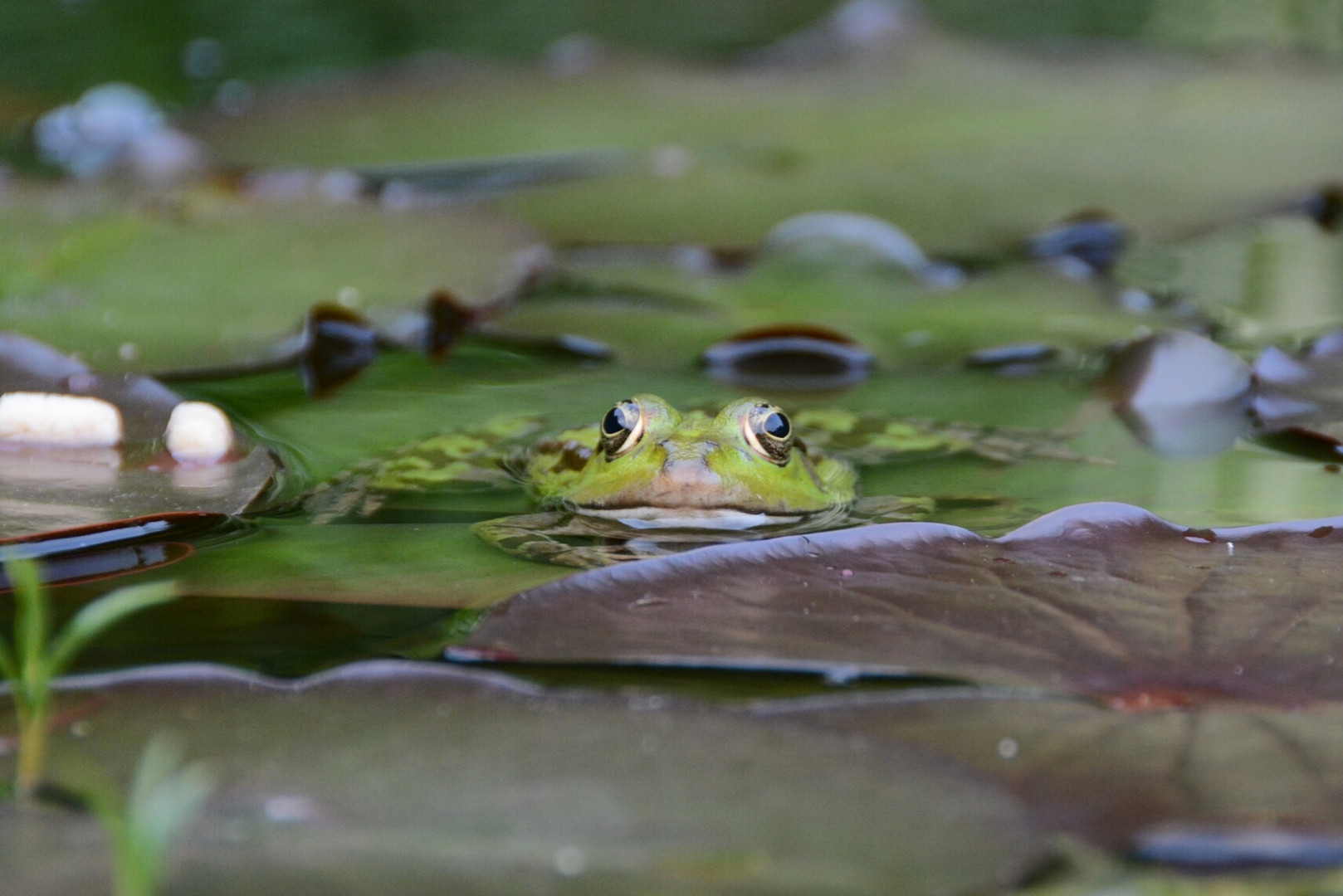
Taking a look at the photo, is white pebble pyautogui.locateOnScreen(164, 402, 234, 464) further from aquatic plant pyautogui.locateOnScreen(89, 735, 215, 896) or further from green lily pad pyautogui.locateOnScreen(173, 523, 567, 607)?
aquatic plant pyautogui.locateOnScreen(89, 735, 215, 896)

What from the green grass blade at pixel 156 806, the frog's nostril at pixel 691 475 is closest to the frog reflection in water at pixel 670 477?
the frog's nostril at pixel 691 475

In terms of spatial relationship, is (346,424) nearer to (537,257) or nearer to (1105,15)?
(537,257)

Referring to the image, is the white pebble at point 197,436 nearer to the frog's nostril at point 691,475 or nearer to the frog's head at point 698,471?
the frog's head at point 698,471

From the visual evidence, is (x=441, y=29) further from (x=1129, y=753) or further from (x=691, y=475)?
(x=1129, y=753)

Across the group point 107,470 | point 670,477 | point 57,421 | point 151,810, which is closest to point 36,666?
point 151,810

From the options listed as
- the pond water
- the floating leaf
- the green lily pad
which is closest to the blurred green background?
the pond water

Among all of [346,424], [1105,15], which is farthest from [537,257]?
[1105,15]

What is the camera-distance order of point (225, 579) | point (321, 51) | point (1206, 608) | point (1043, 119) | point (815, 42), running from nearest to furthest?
point (1206, 608)
point (225, 579)
point (1043, 119)
point (815, 42)
point (321, 51)
